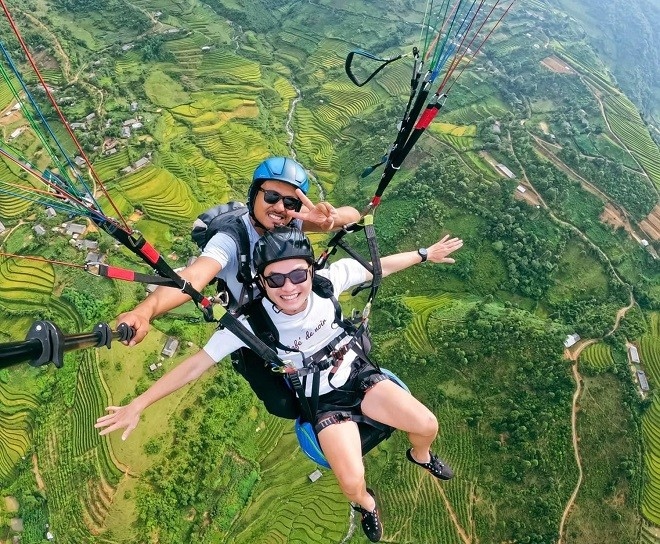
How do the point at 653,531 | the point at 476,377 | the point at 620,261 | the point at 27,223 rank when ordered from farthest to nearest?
1. the point at 620,261
2. the point at 27,223
3. the point at 476,377
4. the point at 653,531

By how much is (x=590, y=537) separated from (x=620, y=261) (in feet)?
37.0

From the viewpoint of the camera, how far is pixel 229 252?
3.58 metres

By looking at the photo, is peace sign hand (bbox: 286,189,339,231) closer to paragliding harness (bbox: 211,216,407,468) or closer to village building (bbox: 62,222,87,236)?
paragliding harness (bbox: 211,216,407,468)

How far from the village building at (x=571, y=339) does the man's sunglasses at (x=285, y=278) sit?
1545 cm

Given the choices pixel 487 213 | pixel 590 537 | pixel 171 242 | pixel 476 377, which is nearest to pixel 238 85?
pixel 171 242

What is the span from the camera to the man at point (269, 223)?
3432 millimetres

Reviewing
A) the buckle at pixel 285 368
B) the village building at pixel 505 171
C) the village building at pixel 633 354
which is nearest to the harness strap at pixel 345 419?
the buckle at pixel 285 368

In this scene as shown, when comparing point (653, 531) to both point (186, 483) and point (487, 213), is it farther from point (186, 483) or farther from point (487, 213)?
point (186, 483)

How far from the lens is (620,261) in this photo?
785 inches

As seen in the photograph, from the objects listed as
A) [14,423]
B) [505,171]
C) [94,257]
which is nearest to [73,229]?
[94,257]

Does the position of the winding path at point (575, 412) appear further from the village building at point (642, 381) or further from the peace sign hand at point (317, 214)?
the peace sign hand at point (317, 214)

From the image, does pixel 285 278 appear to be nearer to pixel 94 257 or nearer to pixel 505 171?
pixel 94 257

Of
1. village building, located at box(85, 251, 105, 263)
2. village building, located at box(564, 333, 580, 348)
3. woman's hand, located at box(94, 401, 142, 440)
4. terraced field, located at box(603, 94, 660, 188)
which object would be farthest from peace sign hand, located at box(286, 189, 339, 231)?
terraced field, located at box(603, 94, 660, 188)

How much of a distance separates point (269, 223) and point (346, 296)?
14.4 metres
